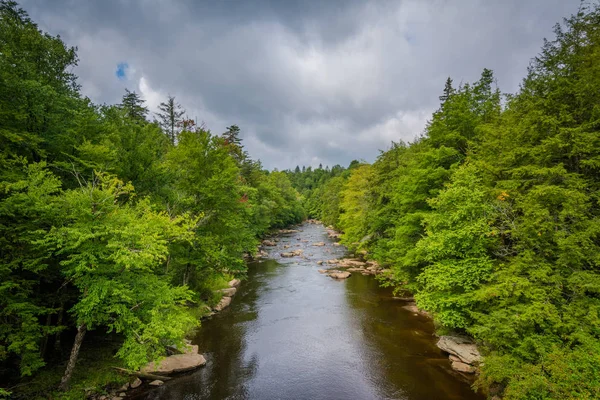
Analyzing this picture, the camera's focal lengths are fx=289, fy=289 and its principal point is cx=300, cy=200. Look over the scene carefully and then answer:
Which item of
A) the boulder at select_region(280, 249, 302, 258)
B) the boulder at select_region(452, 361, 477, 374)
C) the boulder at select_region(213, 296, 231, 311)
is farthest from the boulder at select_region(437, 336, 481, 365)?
the boulder at select_region(280, 249, 302, 258)

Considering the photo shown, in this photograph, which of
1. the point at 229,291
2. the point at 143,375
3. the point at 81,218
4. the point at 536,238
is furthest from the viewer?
the point at 229,291

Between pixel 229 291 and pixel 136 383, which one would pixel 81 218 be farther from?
pixel 229 291

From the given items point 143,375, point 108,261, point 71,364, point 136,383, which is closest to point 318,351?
point 143,375

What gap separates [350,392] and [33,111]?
1802 centimetres

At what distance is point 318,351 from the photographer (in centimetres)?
1648

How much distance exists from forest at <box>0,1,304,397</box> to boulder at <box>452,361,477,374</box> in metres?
13.2

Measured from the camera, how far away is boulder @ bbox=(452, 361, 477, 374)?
14016 millimetres

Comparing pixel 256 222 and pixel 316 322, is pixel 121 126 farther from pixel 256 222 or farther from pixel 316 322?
pixel 256 222

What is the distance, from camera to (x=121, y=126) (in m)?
16.8

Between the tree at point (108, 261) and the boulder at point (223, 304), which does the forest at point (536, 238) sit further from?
the boulder at point (223, 304)

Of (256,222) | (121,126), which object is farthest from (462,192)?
(256,222)

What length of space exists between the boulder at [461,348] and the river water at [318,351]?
624 millimetres

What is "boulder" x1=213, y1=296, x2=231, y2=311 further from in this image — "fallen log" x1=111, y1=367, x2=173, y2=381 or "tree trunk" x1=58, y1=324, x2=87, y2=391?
"tree trunk" x1=58, y1=324, x2=87, y2=391

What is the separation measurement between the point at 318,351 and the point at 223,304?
9.16 meters
